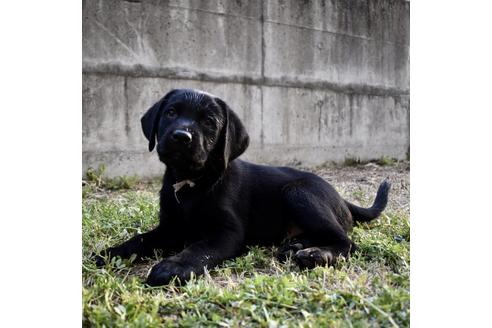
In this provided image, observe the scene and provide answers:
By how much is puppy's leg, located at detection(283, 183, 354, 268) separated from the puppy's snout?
2.40ft

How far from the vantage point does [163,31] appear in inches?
192

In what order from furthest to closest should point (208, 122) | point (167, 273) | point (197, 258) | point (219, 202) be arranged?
point (219, 202) < point (208, 122) < point (197, 258) < point (167, 273)

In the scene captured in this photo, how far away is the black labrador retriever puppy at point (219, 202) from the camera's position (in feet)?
8.11

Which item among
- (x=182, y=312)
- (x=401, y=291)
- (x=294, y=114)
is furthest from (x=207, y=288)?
(x=294, y=114)

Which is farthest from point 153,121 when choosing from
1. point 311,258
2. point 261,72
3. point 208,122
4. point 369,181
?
point 261,72

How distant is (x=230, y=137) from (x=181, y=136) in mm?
369

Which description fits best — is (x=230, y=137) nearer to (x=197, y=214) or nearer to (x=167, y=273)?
(x=197, y=214)

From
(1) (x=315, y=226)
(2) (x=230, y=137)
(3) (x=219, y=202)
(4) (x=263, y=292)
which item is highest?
(2) (x=230, y=137)

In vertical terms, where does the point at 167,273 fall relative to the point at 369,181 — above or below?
below

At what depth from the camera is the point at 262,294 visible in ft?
6.43

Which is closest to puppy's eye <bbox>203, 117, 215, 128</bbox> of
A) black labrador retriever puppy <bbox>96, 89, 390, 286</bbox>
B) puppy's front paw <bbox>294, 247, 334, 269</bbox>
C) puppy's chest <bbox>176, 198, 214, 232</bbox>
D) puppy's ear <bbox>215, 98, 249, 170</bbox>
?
black labrador retriever puppy <bbox>96, 89, 390, 286</bbox>

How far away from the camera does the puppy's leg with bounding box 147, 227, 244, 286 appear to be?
2182 millimetres

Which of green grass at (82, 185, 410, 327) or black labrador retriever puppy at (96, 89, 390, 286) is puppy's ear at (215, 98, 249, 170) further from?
green grass at (82, 185, 410, 327)

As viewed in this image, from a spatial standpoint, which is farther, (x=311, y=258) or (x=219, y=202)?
(x=219, y=202)
